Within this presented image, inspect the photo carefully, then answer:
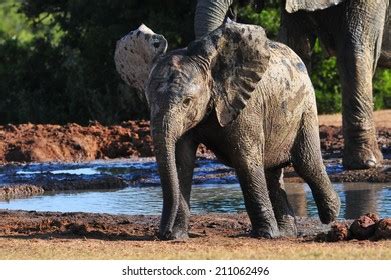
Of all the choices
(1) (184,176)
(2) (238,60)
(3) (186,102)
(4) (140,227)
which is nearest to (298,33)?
(4) (140,227)

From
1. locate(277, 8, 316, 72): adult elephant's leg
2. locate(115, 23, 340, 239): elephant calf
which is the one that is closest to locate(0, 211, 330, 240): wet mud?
locate(115, 23, 340, 239): elephant calf

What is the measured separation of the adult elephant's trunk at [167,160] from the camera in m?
9.96

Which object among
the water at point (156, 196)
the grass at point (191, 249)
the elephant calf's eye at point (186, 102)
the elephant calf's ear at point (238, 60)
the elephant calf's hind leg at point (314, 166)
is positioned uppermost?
the elephant calf's ear at point (238, 60)

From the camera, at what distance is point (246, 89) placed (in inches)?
420

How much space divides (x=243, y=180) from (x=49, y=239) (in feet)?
5.35

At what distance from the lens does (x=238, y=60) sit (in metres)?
10.8

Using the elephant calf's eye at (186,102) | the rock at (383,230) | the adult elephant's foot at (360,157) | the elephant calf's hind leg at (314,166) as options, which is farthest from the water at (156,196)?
the elephant calf's eye at (186,102)

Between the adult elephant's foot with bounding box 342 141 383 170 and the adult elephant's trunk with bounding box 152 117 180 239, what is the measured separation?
680 centimetres

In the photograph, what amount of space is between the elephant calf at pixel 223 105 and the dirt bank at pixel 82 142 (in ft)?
27.9

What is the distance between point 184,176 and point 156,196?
4768 mm

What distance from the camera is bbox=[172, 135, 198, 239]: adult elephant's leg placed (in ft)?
34.7

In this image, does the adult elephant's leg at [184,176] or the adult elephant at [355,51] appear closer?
the adult elephant's leg at [184,176]

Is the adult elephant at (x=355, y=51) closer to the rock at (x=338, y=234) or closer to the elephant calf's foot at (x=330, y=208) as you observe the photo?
the elephant calf's foot at (x=330, y=208)

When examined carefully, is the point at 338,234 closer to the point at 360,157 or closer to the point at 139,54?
the point at 139,54
